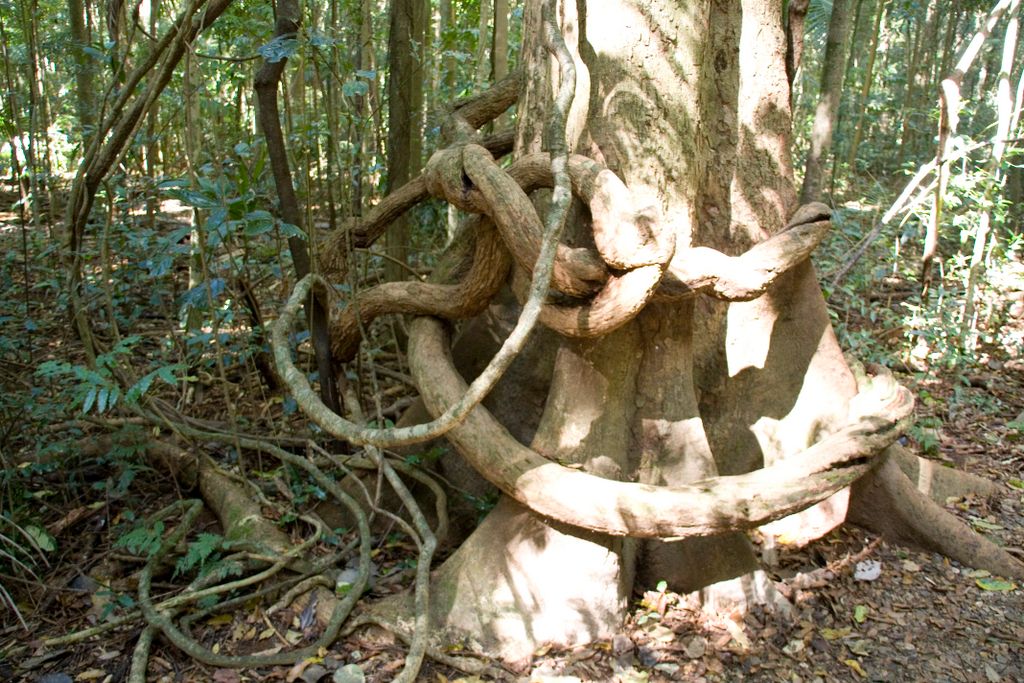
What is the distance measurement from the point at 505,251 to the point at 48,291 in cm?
397

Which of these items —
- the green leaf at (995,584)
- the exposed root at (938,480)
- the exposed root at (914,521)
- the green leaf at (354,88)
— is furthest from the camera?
the exposed root at (938,480)

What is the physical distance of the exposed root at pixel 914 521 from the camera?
339cm

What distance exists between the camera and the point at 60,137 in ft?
29.0

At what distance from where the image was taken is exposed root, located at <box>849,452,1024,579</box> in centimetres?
339

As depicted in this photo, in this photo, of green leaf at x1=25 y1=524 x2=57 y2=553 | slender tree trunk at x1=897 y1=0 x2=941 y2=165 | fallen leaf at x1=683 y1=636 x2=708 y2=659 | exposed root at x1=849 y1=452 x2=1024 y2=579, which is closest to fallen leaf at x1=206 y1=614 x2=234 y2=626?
green leaf at x1=25 y1=524 x2=57 y2=553

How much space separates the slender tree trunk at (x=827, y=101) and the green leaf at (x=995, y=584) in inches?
130

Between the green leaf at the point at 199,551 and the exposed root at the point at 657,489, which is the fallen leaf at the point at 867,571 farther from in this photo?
the green leaf at the point at 199,551

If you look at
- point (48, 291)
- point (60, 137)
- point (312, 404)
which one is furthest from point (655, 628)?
point (60, 137)

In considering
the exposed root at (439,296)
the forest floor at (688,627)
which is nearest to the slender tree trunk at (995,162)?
the forest floor at (688,627)

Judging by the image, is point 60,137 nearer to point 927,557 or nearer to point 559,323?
point 559,323

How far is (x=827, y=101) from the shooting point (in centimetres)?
627

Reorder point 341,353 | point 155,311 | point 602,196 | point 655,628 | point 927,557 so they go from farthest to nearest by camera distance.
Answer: point 155,311, point 341,353, point 927,557, point 655,628, point 602,196

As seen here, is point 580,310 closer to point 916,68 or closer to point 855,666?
point 855,666

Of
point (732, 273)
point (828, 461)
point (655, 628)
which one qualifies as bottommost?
point (655, 628)
